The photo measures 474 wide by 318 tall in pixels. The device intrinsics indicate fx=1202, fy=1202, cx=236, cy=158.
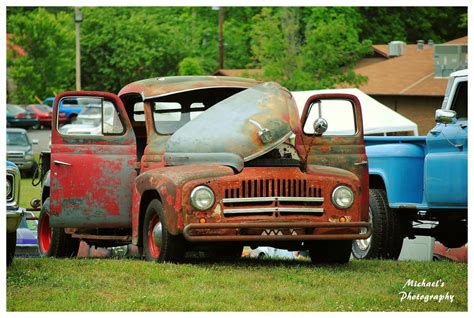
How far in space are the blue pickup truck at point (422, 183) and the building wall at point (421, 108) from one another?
29830 mm

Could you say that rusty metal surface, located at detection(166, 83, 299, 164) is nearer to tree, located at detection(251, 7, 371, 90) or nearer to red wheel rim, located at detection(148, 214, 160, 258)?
red wheel rim, located at detection(148, 214, 160, 258)

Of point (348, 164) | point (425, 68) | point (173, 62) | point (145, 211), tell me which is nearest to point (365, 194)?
point (348, 164)

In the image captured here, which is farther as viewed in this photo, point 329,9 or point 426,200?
point 329,9

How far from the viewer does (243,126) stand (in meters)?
11.1

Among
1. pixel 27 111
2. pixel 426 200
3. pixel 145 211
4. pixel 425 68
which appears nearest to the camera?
pixel 145 211

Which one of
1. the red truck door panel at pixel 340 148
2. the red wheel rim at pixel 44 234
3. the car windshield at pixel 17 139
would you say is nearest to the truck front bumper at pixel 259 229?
the red truck door panel at pixel 340 148

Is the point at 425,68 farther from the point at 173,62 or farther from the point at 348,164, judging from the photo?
the point at 348,164

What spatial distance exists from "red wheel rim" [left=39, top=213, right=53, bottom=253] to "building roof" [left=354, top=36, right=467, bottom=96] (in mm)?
30444

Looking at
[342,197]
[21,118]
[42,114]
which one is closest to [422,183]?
[342,197]

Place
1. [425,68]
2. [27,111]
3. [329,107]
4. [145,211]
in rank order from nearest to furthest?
[145,211] → [329,107] → [425,68] → [27,111]

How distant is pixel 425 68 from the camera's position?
47.3 m

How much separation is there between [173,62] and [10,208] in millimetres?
55986

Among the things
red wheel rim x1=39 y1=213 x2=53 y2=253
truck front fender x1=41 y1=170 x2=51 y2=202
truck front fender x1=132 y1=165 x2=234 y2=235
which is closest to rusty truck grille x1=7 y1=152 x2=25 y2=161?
red wheel rim x1=39 y1=213 x2=53 y2=253

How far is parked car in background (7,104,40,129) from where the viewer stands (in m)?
63.8
